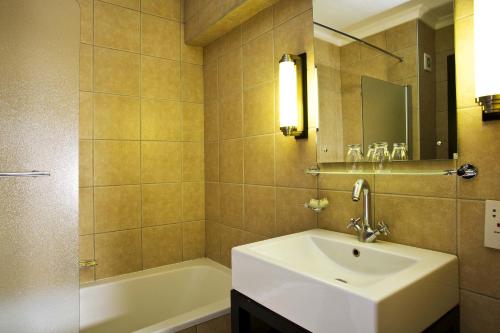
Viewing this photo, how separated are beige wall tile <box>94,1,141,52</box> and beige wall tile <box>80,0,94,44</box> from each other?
0.02 metres

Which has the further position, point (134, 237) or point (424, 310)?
point (134, 237)

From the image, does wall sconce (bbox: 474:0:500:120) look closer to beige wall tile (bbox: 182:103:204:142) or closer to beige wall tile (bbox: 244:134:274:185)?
beige wall tile (bbox: 244:134:274:185)

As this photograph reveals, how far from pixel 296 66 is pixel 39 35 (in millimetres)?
1102

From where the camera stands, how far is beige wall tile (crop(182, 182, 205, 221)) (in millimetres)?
2285

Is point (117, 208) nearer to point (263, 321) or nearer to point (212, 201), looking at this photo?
point (212, 201)

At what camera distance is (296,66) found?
1.51 meters

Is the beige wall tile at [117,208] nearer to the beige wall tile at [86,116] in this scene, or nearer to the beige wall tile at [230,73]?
the beige wall tile at [86,116]

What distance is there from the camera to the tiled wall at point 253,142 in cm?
160

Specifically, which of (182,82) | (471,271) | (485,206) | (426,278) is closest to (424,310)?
(426,278)

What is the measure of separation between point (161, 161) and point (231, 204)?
1.89 feet

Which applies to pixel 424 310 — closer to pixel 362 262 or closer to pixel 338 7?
pixel 362 262

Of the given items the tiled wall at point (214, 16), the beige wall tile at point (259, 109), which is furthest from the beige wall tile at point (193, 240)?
the tiled wall at point (214, 16)

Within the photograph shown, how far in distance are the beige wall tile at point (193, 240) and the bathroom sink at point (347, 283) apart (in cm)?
117

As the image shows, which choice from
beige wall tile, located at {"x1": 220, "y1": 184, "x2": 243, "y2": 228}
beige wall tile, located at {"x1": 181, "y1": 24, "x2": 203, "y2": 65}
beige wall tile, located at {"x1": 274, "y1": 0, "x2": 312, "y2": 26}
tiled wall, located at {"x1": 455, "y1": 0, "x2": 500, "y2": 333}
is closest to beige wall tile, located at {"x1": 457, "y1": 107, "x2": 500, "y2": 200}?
tiled wall, located at {"x1": 455, "y1": 0, "x2": 500, "y2": 333}
